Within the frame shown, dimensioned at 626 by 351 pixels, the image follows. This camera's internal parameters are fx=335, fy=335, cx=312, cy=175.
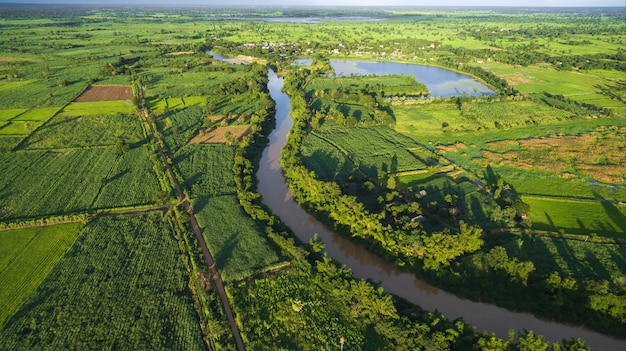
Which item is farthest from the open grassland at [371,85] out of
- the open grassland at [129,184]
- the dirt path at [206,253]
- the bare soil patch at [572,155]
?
the open grassland at [129,184]

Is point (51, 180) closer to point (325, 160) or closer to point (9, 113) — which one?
point (9, 113)

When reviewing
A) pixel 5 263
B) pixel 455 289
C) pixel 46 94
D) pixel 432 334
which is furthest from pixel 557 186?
pixel 46 94

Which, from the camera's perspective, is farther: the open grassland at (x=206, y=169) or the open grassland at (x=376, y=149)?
the open grassland at (x=376, y=149)

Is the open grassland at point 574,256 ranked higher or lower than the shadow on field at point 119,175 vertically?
lower

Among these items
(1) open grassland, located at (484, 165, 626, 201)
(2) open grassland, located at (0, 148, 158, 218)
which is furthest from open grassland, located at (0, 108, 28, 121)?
(1) open grassland, located at (484, 165, 626, 201)

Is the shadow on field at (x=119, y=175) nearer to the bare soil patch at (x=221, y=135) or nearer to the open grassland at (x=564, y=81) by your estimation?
the bare soil patch at (x=221, y=135)

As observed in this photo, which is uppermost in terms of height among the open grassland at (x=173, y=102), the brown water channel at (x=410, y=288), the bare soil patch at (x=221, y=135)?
the open grassland at (x=173, y=102)
